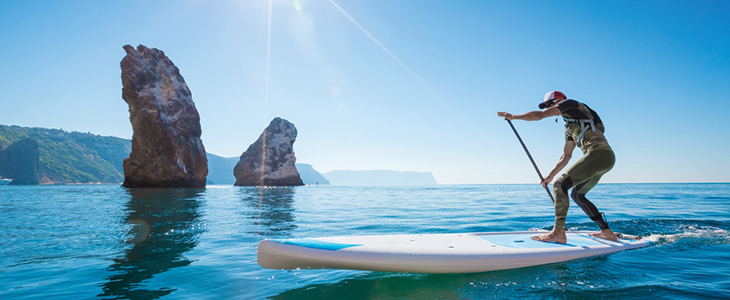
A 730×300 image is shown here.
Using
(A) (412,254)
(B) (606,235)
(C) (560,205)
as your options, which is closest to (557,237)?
(C) (560,205)

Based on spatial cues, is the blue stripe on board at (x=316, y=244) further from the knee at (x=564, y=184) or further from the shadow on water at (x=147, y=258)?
the knee at (x=564, y=184)

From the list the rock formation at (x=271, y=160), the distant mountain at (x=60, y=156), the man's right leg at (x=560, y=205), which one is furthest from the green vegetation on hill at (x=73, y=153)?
the man's right leg at (x=560, y=205)

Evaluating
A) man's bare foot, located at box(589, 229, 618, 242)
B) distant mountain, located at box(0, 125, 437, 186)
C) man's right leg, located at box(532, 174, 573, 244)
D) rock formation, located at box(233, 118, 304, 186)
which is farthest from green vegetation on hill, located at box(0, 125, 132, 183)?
man's bare foot, located at box(589, 229, 618, 242)

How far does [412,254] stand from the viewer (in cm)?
378

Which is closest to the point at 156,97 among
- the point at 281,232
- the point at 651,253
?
the point at 281,232

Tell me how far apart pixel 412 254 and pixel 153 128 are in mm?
49943

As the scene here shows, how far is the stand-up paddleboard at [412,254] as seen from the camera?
11.9ft

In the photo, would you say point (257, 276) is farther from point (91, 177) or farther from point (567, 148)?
point (91, 177)

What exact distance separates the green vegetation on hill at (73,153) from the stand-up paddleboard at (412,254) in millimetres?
143973

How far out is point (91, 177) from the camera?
113125 mm

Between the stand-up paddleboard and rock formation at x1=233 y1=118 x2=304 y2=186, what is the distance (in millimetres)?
78844

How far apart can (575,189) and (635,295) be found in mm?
2351

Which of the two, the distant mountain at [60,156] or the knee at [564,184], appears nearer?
the knee at [564,184]

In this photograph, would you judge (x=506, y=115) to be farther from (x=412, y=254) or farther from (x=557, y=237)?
(x=412, y=254)
